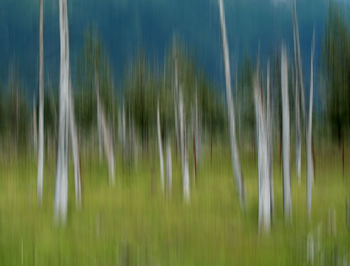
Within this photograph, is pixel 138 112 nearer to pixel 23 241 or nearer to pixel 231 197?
pixel 231 197

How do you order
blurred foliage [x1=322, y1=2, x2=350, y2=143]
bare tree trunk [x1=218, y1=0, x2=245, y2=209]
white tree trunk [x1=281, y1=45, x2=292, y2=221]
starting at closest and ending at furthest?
white tree trunk [x1=281, y1=45, x2=292, y2=221] < bare tree trunk [x1=218, y1=0, x2=245, y2=209] < blurred foliage [x1=322, y1=2, x2=350, y2=143]

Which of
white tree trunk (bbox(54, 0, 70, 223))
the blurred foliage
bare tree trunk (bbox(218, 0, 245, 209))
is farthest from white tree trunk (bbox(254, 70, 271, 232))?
the blurred foliage

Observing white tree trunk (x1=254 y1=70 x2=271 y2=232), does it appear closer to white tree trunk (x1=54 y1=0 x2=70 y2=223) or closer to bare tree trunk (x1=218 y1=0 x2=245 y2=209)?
bare tree trunk (x1=218 y1=0 x2=245 y2=209)

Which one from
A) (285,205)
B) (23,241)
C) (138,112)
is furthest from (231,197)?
(138,112)

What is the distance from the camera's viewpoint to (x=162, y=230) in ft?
33.4

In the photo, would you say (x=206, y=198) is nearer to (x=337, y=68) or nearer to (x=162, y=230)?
(x=162, y=230)

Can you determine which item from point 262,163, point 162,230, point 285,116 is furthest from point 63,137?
point 285,116

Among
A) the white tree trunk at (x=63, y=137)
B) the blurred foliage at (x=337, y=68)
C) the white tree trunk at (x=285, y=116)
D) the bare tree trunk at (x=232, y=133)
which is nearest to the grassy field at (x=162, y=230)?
the white tree trunk at (x=63, y=137)

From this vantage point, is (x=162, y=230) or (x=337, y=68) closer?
(x=162, y=230)

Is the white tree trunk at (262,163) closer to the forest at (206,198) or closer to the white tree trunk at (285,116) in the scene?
the forest at (206,198)

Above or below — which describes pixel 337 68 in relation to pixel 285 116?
above

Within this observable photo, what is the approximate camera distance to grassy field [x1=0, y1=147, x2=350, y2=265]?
7840 mm

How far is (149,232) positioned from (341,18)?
25053 mm

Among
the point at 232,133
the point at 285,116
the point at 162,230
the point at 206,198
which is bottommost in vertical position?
the point at 206,198
